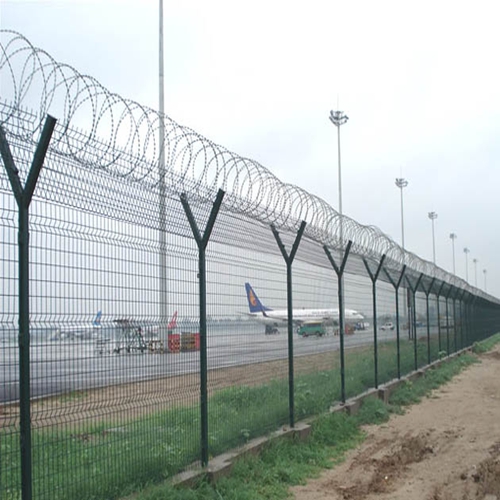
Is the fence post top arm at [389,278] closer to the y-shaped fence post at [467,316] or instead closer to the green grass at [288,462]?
the green grass at [288,462]

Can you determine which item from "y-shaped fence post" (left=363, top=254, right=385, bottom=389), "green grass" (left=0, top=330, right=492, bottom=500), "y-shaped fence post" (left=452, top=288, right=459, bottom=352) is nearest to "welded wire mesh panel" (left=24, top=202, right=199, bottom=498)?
"green grass" (left=0, top=330, right=492, bottom=500)

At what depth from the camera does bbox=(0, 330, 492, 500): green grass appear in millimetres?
4148

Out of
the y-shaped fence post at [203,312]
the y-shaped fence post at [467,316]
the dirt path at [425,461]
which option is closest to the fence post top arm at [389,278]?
the dirt path at [425,461]

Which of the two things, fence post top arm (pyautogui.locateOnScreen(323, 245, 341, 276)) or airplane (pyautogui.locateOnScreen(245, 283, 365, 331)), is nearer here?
airplane (pyautogui.locateOnScreen(245, 283, 365, 331))

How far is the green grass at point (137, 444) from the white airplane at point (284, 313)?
743 millimetres

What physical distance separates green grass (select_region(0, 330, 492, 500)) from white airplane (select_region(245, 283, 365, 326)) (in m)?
0.74

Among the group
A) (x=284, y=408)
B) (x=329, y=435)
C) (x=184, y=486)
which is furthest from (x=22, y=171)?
(x=329, y=435)

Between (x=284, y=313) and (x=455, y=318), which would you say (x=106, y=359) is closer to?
(x=284, y=313)

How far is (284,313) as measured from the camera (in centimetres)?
767

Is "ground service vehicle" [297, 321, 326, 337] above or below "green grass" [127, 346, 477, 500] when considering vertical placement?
above

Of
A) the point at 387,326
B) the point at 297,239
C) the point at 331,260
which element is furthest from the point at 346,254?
the point at 387,326

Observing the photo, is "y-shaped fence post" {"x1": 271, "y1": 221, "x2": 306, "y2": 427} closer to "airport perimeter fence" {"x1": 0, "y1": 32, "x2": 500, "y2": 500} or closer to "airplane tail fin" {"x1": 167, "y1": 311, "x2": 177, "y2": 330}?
"airport perimeter fence" {"x1": 0, "y1": 32, "x2": 500, "y2": 500}

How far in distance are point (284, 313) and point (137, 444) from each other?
10.2 feet

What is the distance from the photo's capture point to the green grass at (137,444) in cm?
415
